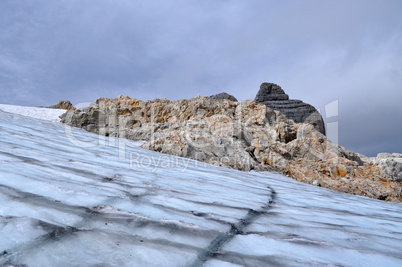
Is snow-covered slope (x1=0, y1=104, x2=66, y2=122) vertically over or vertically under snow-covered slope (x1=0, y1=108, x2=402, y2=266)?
over

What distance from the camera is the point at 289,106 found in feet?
105

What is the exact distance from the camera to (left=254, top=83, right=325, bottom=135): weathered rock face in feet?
100

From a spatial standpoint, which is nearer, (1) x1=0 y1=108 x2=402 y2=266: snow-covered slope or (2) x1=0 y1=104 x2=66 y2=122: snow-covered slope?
(1) x1=0 y1=108 x2=402 y2=266: snow-covered slope

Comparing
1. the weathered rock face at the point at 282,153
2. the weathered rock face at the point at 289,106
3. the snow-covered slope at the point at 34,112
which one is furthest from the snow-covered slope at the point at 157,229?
the weathered rock face at the point at 289,106

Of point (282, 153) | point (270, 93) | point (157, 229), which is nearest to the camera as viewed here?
point (157, 229)

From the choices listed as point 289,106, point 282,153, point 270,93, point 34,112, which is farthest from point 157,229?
point 270,93

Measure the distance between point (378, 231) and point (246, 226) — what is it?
3.73 ft

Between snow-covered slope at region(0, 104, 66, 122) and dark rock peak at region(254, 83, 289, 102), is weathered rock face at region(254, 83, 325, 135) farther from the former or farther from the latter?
snow-covered slope at region(0, 104, 66, 122)

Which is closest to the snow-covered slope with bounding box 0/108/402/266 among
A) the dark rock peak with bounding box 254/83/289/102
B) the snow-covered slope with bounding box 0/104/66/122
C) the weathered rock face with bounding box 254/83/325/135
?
the snow-covered slope with bounding box 0/104/66/122

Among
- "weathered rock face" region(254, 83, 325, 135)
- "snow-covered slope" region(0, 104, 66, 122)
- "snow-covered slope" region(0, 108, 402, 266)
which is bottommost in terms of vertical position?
"snow-covered slope" region(0, 108, 402, 266)

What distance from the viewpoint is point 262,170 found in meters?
6.26

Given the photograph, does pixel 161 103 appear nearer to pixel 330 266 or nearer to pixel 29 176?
pixel 29 176

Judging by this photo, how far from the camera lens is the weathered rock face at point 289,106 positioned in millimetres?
30603

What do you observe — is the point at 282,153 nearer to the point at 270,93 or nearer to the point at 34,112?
the point at 34,112
